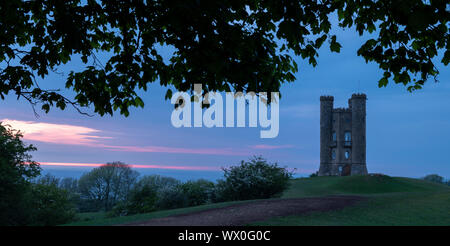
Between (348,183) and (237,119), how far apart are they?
43.4 m

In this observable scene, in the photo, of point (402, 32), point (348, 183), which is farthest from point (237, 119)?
point (348, 183)

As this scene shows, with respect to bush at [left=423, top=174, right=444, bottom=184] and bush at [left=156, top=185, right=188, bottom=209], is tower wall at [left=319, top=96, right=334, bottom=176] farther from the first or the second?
bush at [left=423, top=174, right=444, bottom=184]

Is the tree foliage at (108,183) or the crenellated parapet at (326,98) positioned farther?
the crenellated parapet at (326,98)

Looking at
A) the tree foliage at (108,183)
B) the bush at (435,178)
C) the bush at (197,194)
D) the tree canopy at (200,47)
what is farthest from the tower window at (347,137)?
the tree canopy at (200,47)

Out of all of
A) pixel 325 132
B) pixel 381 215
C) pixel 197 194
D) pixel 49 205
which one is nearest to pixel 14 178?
pixel 49 205

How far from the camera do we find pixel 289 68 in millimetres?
10883

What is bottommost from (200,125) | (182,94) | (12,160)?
(12,160)

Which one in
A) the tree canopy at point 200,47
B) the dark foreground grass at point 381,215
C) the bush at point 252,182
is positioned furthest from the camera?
the bush at point 252,182

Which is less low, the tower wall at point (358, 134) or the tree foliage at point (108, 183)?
the tower wall at point (358, 134)

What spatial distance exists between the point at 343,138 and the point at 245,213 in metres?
58.1

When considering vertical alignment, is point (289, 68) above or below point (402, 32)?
below

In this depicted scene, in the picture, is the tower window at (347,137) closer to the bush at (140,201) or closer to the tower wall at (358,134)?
the tower wall at (358,134)

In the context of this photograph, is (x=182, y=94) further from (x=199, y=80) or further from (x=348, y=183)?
(x=348, y=183)

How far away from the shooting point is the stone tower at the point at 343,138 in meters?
72.1
